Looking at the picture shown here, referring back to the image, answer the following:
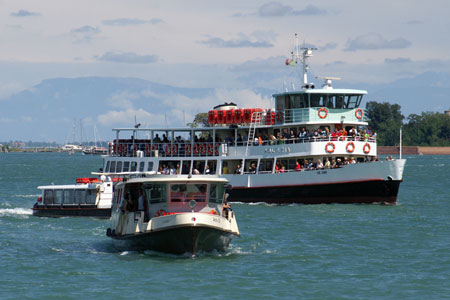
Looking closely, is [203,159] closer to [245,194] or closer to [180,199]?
[245,194]

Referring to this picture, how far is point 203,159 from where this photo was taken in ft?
191

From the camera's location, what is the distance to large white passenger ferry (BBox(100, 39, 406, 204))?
51.8 meters

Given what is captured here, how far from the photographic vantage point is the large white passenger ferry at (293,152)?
51.8 metres

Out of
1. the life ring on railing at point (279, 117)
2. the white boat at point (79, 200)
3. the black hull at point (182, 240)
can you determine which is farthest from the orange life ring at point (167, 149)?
the black hull at point (182, 240)

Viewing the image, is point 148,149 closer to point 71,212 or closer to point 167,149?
point 167,149

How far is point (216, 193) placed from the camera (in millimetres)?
31844

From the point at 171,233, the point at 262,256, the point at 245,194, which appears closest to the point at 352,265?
the point at 262,256

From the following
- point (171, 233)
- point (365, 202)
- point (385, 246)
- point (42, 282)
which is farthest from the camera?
point (365, 202)

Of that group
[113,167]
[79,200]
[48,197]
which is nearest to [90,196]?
[79,200]

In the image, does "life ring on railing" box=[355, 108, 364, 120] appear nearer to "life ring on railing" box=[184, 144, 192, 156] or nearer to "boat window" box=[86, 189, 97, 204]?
"life ring on railing" box=[184, 144, 192, 156]

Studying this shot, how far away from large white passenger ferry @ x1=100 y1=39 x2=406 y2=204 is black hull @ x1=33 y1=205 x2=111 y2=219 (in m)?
11.2

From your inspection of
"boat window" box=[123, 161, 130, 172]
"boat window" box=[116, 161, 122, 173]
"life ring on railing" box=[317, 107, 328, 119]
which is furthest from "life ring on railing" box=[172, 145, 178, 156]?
"life ring on railing" box=[317, 107, 328, 119]

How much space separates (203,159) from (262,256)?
26046 millimetres

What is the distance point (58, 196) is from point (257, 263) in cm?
1990
